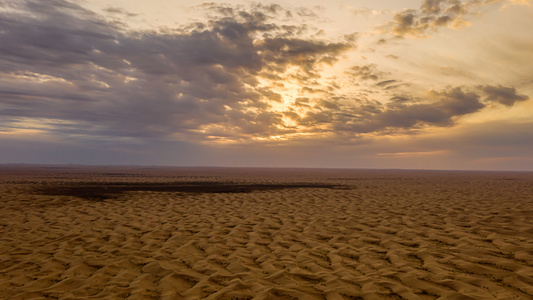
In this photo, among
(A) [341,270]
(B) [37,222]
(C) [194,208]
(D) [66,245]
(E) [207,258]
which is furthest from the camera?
(C) [194,208]

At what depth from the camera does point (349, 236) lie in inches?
329

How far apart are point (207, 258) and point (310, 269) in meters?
2.18

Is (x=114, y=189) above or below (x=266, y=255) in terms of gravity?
above

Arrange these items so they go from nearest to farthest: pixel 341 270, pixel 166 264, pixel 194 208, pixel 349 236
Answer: pixel 341 270 → pixel 166 264 → pixel 349 236 → pixel 194 208

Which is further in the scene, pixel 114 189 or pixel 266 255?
pixel 114 189

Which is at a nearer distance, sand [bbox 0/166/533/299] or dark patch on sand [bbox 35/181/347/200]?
sand [bbox 0/166/533/299]

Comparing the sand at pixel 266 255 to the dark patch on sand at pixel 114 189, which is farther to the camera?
the dark patch on sand at pixel 114 189

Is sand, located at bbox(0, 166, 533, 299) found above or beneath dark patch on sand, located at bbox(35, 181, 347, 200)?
beneath

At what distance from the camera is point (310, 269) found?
5770 millimetres

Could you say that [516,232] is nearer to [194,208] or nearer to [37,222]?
[194,208]

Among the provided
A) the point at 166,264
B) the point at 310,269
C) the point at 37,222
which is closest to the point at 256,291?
the point at 310,269

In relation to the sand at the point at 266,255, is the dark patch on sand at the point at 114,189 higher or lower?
higher

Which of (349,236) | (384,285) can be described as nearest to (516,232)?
(349,236)

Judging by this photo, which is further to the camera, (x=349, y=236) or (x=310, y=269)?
(x=349, y=236)
